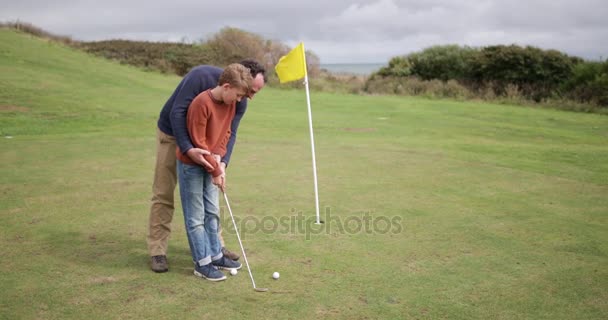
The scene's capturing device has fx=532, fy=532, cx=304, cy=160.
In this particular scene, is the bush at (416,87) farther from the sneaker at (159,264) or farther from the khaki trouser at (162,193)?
the sneaker at (159,264)

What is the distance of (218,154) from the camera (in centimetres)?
500

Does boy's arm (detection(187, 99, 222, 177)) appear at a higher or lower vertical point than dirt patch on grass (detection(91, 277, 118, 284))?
higher

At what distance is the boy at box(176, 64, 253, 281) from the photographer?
181 inches

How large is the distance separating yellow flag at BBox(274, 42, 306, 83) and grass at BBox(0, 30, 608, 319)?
1.76 m

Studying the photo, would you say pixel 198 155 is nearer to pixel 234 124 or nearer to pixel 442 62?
pixel 234 124

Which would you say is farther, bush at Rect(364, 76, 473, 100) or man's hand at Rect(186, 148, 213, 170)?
bush at Rect(364, 76, 473, 100)

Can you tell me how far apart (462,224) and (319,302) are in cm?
288

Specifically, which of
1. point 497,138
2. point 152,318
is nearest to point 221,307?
point 152,318

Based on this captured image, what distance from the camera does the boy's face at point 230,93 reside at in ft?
14.9

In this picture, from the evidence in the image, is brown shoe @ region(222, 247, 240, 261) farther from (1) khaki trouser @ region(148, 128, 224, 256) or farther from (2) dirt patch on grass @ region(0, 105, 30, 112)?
(2) dirt patch on grass @ region(0, 105, 30, 112)

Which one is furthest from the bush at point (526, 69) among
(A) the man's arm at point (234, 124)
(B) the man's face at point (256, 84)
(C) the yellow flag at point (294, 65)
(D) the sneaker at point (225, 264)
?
(D) the sneaker at point (225, 264)

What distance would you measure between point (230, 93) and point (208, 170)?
0.73m

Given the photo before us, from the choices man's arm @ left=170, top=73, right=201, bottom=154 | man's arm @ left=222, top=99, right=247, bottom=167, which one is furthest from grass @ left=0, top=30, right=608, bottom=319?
man's arm @ left=170, top=73, right=201, bottom=154

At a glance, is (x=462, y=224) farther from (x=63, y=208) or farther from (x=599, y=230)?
(x=63, y=208)
